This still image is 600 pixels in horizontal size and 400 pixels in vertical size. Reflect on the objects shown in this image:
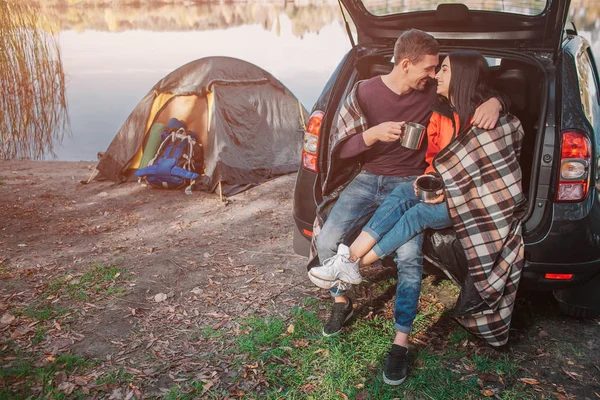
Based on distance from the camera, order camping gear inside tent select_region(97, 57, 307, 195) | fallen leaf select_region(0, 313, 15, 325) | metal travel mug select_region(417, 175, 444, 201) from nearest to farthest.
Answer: metal travel mug select_region(417, 175, 444, 201) → fallen leaf select_region(0, 313, 15, 325) → camping gear inside tent select_region(97, 57, 307, 195)

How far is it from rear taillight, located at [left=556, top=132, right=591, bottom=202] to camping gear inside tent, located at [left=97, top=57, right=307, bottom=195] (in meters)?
4.66

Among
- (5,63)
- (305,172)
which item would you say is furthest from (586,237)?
(5,63)

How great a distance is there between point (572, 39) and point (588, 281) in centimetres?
165

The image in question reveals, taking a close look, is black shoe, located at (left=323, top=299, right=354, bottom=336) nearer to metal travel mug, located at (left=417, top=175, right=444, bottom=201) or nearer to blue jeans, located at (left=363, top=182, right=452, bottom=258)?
blue jeans, located at (left=363, top=182, right=452, bottom=258)

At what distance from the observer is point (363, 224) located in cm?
324

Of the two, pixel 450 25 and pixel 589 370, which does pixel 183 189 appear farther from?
pixel 589 370

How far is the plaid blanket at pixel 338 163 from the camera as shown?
3275 millimetres

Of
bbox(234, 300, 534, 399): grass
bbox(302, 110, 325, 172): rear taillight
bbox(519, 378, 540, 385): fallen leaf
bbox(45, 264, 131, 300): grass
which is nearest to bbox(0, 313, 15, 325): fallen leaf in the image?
bbox(45, 264, 131, 300): grass

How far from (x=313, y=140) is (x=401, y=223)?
2.75ft

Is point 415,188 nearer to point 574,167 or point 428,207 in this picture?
point 428,207

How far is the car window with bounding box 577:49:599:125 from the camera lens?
3012 mm

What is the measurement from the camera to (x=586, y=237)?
2836mm

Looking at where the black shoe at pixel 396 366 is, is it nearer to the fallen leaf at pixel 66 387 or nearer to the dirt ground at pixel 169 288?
the dirt ground at pixel 169 288

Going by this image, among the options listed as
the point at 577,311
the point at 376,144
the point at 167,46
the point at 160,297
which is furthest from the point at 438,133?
the point at 167,46
